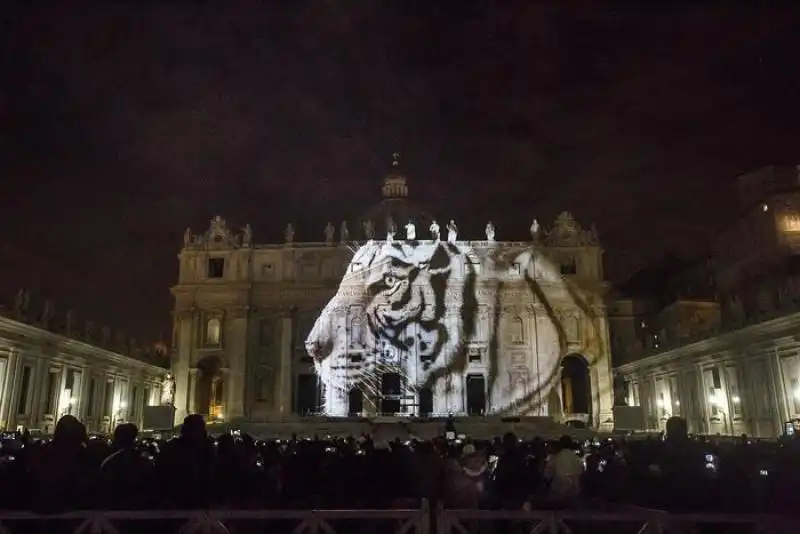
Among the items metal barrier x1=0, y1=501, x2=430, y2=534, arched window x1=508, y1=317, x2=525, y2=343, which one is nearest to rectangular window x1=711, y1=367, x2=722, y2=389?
arched window x1=508, y1=317, x2=525, y2=343

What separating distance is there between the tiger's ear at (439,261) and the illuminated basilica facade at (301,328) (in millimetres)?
985

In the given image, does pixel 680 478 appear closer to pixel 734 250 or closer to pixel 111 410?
pixel 111 410

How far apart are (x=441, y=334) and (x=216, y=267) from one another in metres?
Answer: 21.9

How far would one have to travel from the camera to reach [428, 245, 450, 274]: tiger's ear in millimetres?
54500

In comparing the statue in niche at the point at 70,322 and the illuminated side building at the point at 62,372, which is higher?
the statue in niche at the point at 70,322

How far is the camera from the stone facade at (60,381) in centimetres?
3391

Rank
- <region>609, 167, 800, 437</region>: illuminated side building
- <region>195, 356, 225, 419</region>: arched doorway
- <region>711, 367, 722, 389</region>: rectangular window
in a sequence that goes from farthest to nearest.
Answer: <region>195, 356, 225, 419</region>: arched doorway, <region>711, 367, 722, 389</region>: rectangular window, <region>609, 167, 800, 437</region>: illuminated side building

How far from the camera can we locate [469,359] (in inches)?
2156

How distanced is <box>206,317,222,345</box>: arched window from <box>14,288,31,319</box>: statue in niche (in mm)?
21143

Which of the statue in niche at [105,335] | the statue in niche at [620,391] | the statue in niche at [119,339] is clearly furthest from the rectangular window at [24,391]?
the statue in niche at [620,391]

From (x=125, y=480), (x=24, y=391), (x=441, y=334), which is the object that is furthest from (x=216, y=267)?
(x=125, y=480)

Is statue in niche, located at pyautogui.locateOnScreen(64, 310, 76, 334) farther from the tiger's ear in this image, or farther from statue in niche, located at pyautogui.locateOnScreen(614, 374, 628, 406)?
statue in niche, located at pyautogui.locateOnScreen(614, 374, 628, 406)

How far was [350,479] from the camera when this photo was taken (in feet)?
33.0

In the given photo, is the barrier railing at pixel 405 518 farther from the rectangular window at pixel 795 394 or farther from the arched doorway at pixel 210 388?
the arched doorway at pixel 210 388
